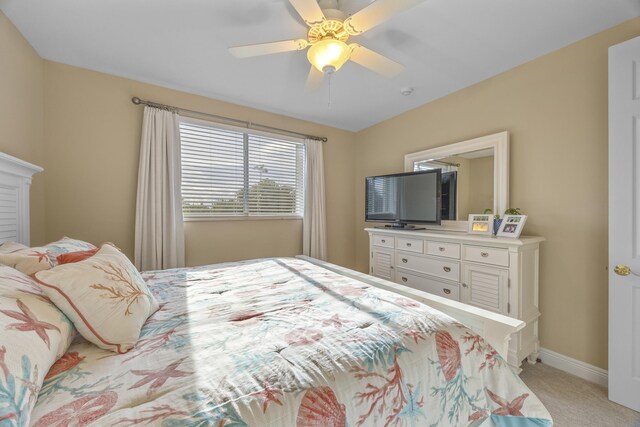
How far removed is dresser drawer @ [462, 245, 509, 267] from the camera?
6.67ft

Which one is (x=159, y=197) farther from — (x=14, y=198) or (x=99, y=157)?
(x=14, y=198)

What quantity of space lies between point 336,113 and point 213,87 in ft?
5.02

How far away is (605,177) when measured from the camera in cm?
186

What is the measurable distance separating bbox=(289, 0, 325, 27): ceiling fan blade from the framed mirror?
193cm

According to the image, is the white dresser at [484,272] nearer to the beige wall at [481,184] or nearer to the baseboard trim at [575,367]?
the baseboard trim at [575,367]

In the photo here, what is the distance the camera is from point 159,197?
2578mm

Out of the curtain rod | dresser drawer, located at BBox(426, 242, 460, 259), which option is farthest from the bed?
the curtain rod

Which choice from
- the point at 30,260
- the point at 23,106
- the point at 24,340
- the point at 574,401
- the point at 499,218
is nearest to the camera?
the point at 24,340

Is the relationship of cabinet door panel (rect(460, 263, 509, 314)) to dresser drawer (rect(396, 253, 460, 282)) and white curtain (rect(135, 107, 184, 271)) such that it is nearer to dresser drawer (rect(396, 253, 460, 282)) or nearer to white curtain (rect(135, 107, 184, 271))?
dresser drawer (rect(396, 253, 460, 282))

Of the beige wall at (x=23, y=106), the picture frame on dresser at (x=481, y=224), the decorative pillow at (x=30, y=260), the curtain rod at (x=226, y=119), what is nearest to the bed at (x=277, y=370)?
the decorative pillow at (x=30, y=260)

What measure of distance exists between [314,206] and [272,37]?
208 centimetres

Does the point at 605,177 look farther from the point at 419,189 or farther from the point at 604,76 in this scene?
the point at 419,189

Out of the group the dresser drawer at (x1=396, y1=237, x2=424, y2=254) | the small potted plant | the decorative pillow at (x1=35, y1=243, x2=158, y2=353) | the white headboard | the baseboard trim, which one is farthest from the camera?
the dresser drawer at (x1=396, y1=237, x2=424, y2=254)

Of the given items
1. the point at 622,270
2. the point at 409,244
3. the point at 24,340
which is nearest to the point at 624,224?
the point at 622,270
